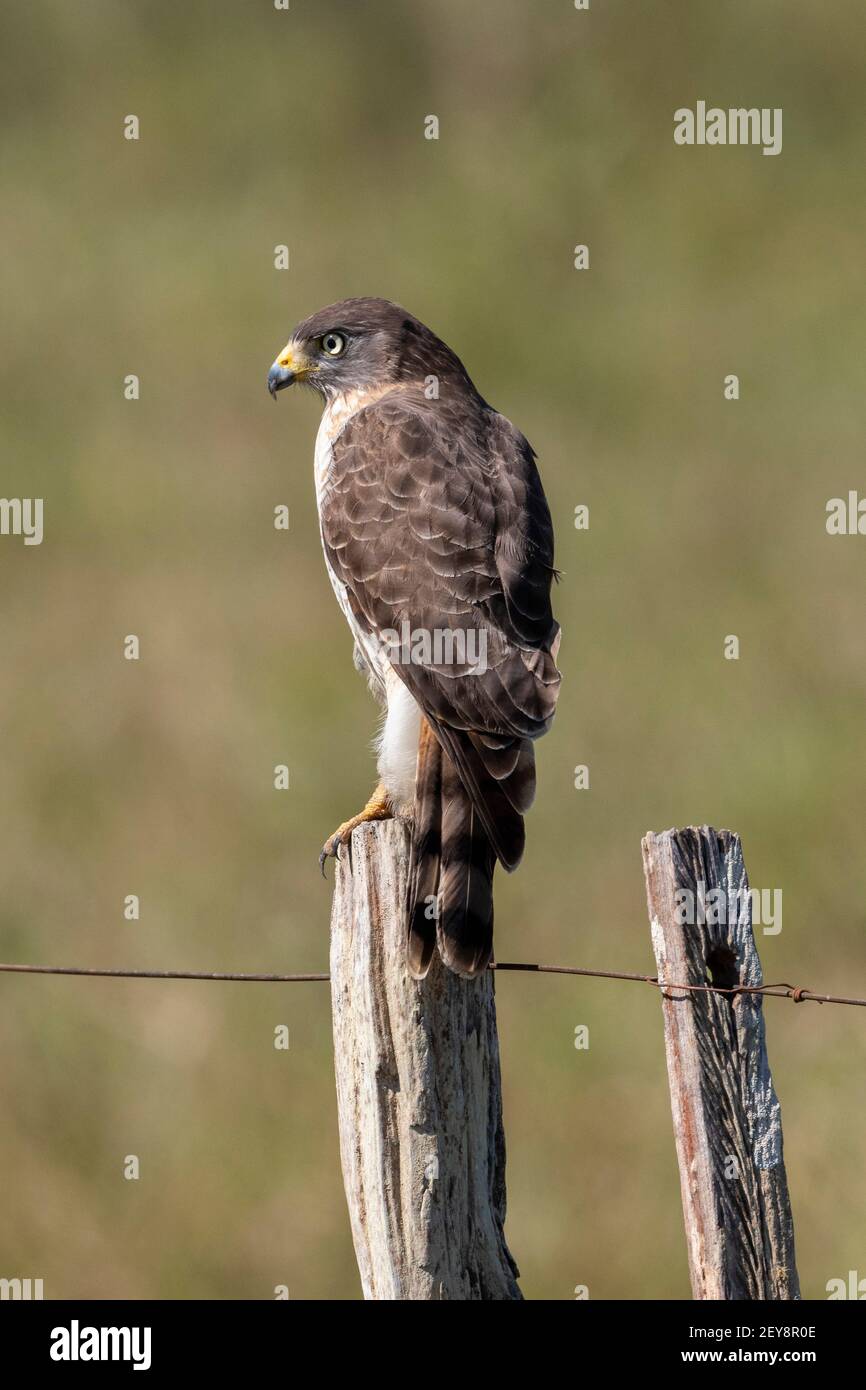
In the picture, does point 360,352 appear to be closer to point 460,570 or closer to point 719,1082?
point 460,570

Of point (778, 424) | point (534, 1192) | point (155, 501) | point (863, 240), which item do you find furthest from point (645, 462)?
point (534, 1192)

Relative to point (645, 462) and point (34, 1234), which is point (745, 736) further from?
point (34, 1234)

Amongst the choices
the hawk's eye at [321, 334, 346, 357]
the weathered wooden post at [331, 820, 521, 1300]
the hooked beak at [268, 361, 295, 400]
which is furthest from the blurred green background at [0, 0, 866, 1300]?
the weathered wooden post at [331, 820, 521, 1300]

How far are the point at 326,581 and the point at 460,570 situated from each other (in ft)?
24.1

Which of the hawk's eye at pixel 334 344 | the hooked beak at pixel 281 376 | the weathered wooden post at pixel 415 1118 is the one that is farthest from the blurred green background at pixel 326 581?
the weathered wooden post at pixel 415 1118

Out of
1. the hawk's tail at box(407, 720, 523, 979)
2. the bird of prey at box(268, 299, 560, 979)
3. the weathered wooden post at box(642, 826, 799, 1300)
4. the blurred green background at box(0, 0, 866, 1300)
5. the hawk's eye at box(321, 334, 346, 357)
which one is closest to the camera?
the weathered wooden post at box(642, 826, 799, 1300)

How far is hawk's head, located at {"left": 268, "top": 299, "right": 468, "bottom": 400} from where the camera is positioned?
19.6ft

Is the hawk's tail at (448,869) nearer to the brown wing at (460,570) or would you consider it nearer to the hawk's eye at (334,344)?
the brown wing at (460,570)

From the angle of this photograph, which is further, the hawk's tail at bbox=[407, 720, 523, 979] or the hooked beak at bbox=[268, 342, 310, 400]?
the hooked beak at bbox=[268, 342, 310, 400]

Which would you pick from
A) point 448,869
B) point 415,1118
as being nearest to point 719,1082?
point 415,1118

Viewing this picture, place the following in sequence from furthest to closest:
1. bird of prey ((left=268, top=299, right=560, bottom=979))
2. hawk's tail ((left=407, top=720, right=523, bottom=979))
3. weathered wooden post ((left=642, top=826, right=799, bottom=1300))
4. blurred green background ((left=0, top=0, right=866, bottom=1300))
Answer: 1. blurred green background ((left=0, top=0, right=866, bottom=1300))
2. bird of prey ((left=268, top=299, right=560, bottom=979))
3. hawk's tail ((left=407, top=720, right=523, bottom=979))
4. weathered wooden post ((left=642, top=826, right=799, bottom=1300))

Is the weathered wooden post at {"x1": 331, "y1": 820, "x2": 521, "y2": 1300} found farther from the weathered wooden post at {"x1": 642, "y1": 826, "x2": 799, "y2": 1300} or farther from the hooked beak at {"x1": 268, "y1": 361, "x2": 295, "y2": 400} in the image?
→ the hooked beak at {"x1": 268, "y1": 361, "x2": 295, "y2": 400}

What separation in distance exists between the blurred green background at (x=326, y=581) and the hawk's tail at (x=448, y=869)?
352 centimetres

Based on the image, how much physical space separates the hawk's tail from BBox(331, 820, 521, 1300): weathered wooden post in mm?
38
